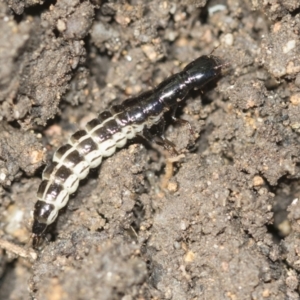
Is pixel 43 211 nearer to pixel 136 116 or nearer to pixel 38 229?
pixel 38 229

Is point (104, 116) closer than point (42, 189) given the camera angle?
No

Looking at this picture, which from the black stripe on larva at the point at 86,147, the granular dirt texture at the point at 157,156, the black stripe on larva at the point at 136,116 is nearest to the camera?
the granular dirt texture at the point at 157,156

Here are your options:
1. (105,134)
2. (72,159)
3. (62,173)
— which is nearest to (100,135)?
(105,134)

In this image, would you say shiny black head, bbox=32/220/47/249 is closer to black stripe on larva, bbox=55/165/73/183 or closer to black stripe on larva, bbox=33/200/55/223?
black stripe on larva, bbox=33/200/55/223

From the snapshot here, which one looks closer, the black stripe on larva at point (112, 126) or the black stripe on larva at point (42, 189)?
the black stripe on larva at point (42, 189)

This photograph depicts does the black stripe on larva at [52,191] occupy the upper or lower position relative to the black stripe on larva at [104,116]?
lower

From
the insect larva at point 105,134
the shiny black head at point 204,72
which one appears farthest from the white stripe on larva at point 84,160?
the shiny black head at point 204,72

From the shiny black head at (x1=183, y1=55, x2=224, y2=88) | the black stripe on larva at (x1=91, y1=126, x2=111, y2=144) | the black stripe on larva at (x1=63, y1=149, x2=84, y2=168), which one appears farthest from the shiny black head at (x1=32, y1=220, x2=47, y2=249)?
the shiny black head at (x1=183, y1=55, x2=224, y2=88)

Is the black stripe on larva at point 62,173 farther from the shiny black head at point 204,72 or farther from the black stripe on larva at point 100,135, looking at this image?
the shiny black head at point 204,72
